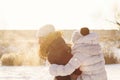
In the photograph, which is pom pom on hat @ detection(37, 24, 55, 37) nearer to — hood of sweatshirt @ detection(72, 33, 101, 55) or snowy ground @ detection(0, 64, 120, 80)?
hood of sweatshirt @ detection(72, 33, 101, 55)

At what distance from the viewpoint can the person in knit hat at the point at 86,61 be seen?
3994mm

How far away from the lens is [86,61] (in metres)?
4.04

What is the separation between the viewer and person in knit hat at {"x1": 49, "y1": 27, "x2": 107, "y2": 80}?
3.99 m

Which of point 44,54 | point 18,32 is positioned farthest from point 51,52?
point 18,32

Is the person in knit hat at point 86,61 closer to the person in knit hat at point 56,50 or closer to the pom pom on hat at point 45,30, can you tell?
the person in knit hat at point 56,50

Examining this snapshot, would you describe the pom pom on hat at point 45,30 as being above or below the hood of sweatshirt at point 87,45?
above

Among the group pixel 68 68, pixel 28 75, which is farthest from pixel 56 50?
pixel 28 75

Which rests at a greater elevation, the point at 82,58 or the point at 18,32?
the point at 82,58

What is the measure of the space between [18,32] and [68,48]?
35.7 metres

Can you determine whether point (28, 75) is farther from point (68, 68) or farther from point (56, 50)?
point (68, 68)

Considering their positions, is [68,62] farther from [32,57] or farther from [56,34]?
[32,57]

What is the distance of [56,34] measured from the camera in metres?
4.24

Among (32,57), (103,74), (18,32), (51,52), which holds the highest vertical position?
(51,52)

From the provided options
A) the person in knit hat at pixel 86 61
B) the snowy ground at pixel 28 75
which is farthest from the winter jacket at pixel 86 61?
the snowy ground at pixel 28 75
